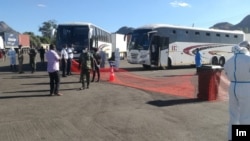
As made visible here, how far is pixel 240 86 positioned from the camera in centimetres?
707

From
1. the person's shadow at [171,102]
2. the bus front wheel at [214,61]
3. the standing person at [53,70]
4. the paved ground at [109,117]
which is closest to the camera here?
the paved ground at [109,117]

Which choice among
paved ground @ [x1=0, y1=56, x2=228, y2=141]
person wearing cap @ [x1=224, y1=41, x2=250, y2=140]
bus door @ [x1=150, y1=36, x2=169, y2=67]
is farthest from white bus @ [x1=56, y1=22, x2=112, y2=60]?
person wearing cap @ [x1=224, y1=41, x2=250, y2=140]

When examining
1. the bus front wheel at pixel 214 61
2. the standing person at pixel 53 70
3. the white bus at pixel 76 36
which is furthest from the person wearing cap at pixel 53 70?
the bus front wheel at pixel 214 61

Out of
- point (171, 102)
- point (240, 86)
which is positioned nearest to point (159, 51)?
point (171, 102)

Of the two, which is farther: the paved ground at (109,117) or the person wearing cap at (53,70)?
the person wearing cap at (53,70)

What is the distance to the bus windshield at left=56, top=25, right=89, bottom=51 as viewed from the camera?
28.9 m

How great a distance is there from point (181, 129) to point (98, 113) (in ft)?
9.04

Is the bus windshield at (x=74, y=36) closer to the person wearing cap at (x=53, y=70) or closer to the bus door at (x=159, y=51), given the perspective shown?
the bus door at (x=159, y=51)

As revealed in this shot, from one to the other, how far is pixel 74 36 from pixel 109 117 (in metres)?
19.6

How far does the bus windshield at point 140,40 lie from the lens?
98.8ft

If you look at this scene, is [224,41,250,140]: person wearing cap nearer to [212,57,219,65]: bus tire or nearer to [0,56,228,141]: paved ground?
[0,56,228,141]: paved ground

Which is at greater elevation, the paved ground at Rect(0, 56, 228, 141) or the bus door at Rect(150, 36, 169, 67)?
the bus door at Rect(150, 36, 169, 67)

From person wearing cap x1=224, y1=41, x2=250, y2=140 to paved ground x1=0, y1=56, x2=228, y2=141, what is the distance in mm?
1276

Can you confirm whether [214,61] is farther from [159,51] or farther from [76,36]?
[76,36]
